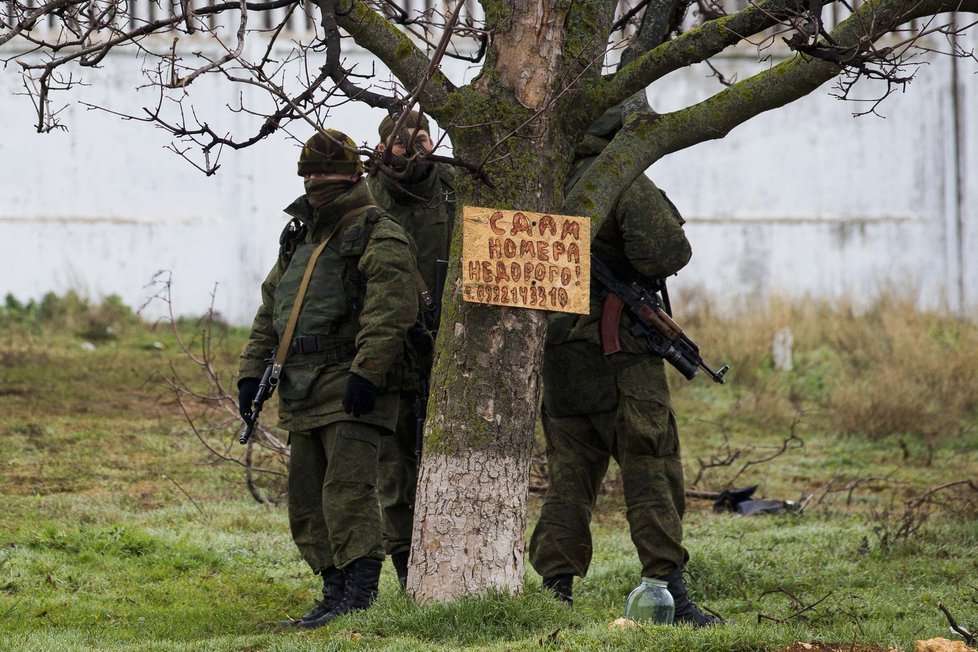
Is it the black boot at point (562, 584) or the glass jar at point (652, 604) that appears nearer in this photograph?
the glass jar at point (652, 604)

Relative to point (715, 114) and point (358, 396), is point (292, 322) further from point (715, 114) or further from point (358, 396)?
point (715, 114)

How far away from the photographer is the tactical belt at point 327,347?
19.2 ft

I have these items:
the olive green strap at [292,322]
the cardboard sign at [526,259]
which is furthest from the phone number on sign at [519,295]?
the olive green strap at [292,322]

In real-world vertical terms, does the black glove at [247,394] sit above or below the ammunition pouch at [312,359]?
below

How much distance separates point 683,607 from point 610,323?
1.24 metres

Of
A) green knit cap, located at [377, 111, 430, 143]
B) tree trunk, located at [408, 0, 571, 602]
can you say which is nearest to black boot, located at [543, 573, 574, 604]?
tree trunk, located at [408, 0, 571, 602]

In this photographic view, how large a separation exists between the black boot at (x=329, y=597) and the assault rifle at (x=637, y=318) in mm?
1520

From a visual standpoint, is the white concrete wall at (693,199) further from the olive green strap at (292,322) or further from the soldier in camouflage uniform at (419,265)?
the olive green strap at (292,322)

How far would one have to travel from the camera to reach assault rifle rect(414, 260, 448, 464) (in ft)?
20.1

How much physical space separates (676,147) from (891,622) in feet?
7.09

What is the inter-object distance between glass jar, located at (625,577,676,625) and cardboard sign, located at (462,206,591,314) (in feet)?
3.99

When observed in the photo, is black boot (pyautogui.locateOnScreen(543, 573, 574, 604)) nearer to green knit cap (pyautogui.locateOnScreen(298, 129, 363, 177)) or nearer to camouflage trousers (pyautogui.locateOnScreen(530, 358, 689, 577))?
camouflage trousers (pyautogui.locateOnScreen(530, 358, 689, 577))

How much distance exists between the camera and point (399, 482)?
6.39m

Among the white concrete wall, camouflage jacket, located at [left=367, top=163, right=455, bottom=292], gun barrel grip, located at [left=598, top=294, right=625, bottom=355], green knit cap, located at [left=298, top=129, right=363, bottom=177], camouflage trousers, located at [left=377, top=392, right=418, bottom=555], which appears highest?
the white concrete wall
